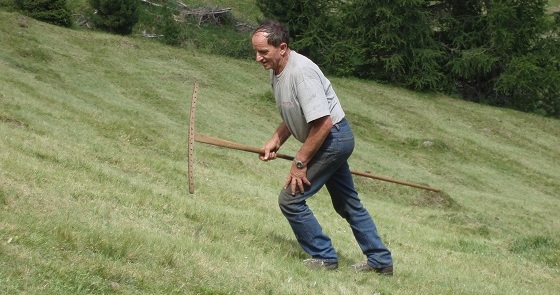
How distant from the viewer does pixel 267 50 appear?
303 inches

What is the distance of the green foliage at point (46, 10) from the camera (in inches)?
1512

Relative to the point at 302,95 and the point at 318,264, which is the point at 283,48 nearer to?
the point at 302,95

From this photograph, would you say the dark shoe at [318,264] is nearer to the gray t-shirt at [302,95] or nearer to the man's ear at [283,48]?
the gray t-shirt at [302,95]

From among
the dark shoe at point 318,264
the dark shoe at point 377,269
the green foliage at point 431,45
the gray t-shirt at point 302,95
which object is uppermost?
the gray t-shirt at point 302,95

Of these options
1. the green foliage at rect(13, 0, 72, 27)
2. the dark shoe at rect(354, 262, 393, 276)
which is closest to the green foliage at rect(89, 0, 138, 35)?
the green foliage at rect(13, 0, 72, 27)

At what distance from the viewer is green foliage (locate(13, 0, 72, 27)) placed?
3841 cm

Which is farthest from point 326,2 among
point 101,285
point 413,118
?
point 101,285

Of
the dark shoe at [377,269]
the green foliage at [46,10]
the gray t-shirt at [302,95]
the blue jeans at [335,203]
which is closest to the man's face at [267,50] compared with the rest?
the gray t-shirt at [302,95]

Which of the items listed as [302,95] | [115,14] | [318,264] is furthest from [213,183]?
[115,14]

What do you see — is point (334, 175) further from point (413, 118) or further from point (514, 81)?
point (514, 81)

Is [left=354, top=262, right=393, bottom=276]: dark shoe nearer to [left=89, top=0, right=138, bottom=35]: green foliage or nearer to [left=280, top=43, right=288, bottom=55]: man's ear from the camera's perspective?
[left=280, top=43, right=288, bottom=55]: man's ear

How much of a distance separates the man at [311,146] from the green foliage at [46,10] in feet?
107

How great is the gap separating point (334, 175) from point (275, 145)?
68 cm

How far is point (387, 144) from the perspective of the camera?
31.7 metres
